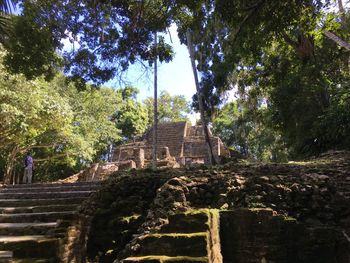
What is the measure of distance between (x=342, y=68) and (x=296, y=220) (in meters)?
9.37

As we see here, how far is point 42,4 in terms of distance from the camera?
835 cm

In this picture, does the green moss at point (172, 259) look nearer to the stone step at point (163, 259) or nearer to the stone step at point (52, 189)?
the stone step at point (163, 259)

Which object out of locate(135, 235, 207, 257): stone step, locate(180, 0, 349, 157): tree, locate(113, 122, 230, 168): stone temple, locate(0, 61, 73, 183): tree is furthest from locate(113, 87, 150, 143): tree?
locate(135, 235, 207, 257): stone step

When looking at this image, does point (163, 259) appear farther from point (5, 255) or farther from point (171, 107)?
point (171, 107)

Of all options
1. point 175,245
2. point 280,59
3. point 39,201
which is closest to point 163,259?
point 175,245

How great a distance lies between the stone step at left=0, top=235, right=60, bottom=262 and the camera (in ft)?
17.3

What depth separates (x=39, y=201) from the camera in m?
7.53

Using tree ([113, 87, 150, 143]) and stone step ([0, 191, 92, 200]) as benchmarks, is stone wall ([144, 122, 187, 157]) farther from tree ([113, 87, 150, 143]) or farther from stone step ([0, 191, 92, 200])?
stone step ([0, 191, 92, 200])

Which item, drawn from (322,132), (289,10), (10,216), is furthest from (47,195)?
(322,132)

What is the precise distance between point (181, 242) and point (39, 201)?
4.57 m

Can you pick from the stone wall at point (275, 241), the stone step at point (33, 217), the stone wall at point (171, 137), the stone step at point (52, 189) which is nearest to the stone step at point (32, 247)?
the stone step at point (33, 217)

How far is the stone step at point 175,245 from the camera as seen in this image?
3848mm

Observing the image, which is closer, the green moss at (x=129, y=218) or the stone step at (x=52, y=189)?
the green moss at (x=129, y=218)

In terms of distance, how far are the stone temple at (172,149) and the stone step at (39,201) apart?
25.2 ft
